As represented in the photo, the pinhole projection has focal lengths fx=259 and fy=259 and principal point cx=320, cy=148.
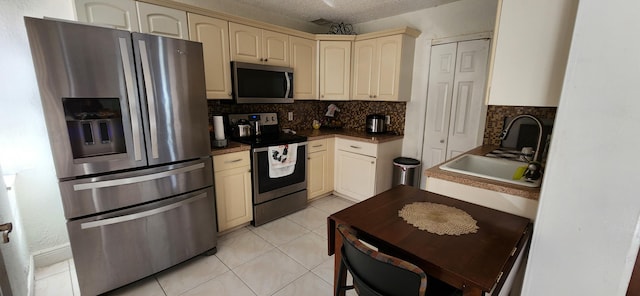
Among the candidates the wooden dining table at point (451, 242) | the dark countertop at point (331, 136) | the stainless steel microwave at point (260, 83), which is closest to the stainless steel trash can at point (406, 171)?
the dark countertop at point (331, 136)

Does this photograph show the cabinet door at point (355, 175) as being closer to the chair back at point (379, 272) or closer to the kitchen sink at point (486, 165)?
the kitchen sink at point (486, 165)

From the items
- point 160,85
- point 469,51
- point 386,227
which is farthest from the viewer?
point 469,51

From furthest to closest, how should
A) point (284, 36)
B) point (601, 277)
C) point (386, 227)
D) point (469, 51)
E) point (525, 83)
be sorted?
1. point (284, 36)
2. point (469, 51)
3. point (525, 83)
4. point (386, 227)
5. point (601, 277)

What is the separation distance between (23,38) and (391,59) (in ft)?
10.8

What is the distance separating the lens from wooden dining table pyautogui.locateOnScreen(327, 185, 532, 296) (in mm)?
912

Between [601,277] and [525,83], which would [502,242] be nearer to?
[601,277]

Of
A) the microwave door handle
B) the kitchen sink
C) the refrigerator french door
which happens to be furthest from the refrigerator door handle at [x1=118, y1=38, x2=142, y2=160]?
the kitchen sink

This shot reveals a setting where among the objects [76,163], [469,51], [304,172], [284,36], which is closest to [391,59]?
[469,51]

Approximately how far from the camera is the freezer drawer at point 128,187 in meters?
1.62

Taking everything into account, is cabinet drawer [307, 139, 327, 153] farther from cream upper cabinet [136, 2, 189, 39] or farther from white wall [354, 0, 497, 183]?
cream upper cabinet [136, 2, 189, 39]

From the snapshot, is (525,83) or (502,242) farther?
(525,83)

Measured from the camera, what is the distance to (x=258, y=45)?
2877 millimetres

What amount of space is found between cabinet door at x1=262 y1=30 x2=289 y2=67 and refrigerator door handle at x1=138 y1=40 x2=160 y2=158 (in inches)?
54.3

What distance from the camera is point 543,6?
1226 mm
